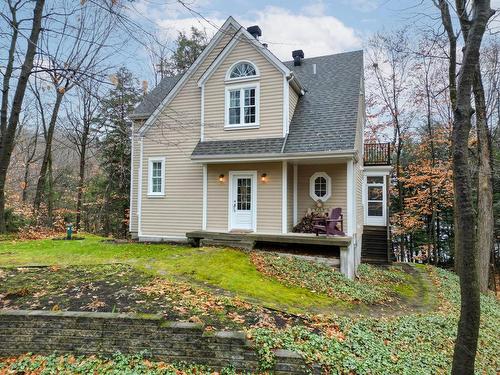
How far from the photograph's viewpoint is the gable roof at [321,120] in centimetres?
994

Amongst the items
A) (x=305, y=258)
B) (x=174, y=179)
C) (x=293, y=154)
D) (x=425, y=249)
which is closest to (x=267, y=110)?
(x=293, y=154)

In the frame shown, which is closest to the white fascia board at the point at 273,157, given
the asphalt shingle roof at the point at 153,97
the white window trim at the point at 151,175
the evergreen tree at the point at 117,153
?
the white window trim at the point at 151,175

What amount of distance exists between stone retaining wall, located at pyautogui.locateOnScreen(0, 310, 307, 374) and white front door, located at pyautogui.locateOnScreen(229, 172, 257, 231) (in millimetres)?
6565

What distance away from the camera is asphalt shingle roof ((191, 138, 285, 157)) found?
10.4 m

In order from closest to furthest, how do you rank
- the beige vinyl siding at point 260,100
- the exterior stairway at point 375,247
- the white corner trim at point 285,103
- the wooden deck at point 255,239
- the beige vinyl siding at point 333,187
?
1. the wooden deck at point 255,239
2. the beige vinyl siding at point 333,187
3. the white corner trim at point 285,103
4. the beige vinyl siding at point 260,100
5. the exterior stairway at point 375,247

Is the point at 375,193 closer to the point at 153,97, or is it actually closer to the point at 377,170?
the point at 377,170

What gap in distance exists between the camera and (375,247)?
15.2 meters

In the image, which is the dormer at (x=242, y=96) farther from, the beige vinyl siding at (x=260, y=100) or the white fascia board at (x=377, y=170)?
the white fascia board at (x=377, y=170)

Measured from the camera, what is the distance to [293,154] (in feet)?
32.1

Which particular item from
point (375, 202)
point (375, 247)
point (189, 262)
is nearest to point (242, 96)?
point (189, 262)

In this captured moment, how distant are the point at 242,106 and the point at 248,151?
1.83 metres

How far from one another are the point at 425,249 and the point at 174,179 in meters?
17.6

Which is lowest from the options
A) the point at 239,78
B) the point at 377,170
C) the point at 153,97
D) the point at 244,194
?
the point at 244,194

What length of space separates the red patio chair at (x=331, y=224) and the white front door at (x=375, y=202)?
753 centimetres
